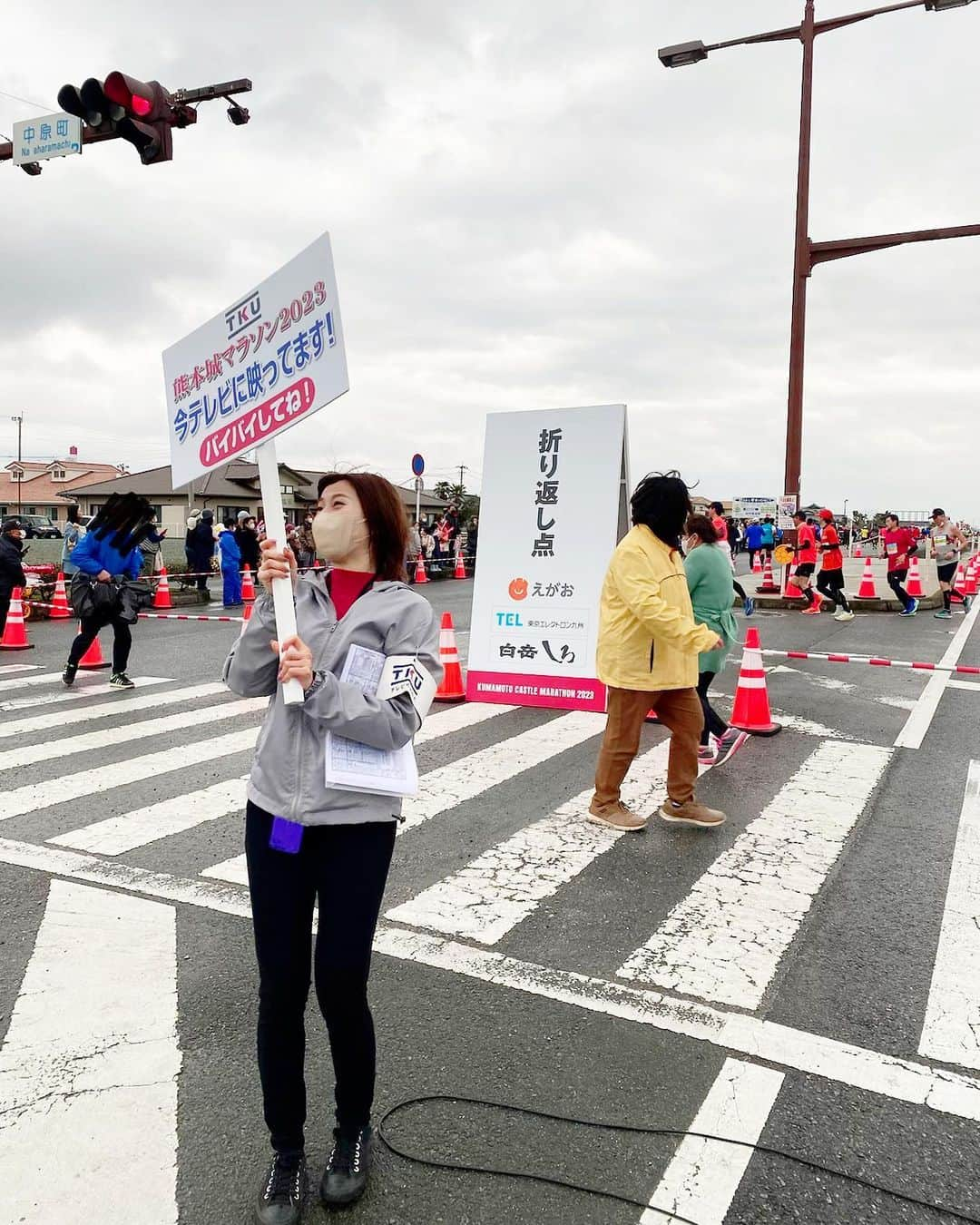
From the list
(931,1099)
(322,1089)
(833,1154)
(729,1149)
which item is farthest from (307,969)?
(931,1099)

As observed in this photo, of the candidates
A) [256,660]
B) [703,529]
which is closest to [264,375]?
[256,660]

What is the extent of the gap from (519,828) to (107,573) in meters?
5.49

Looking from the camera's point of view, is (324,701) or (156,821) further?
(156,821)

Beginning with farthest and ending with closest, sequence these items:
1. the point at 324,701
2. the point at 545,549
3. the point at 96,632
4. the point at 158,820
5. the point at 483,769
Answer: the point at 96,632, the point at 545,549, the point at 483,769, the point at 158,820, the point at 324,701

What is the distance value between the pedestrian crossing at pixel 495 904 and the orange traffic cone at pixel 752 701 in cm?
26

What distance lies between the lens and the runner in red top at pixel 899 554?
16812 mm

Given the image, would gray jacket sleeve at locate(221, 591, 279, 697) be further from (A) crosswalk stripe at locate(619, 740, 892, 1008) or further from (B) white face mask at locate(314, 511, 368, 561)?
(A) crosswalk stripe at locate(619, 740, 892, 1008)

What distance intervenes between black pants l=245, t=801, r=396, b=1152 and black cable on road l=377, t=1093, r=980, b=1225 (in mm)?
320

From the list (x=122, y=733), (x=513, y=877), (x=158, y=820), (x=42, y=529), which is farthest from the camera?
(x=42, y=529)

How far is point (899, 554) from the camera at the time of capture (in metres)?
17.3

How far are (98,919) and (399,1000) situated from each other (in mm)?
1520

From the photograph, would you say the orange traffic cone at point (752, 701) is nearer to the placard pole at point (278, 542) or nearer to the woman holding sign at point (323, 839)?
the woman holding sign at point (323, 839)

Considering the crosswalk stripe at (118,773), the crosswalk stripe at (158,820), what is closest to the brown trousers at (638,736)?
the crosswalk stripe at (158,820)

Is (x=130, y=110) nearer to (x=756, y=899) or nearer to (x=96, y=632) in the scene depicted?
(x=96, y=632)
